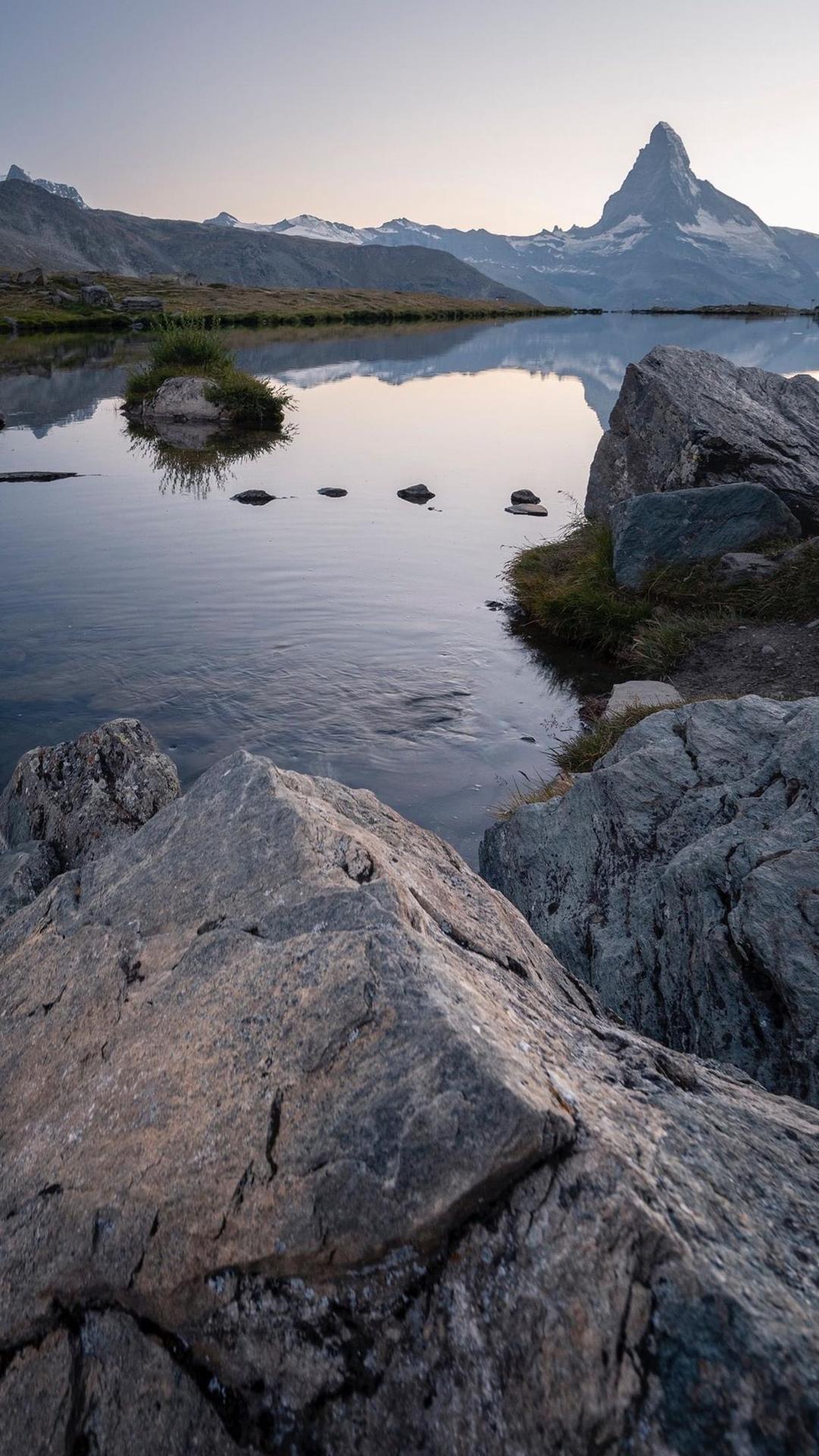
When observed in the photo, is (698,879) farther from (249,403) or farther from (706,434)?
(249,403)

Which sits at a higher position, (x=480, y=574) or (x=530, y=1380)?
(x=530, y=1380)

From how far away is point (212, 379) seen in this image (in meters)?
36.9

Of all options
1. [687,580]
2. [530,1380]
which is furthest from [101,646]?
[530,1380]

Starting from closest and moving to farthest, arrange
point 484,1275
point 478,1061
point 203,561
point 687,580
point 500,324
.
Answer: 1. point 484,1275
2. point 478,1061
3. point 687,580
4. point 203,561
5. point 500,324

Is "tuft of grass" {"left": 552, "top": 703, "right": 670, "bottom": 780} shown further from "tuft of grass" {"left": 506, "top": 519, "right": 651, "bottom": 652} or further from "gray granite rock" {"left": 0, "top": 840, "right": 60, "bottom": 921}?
"gray granite rock" {"left": 0, "top": 840, "right": 60, "bottom": 921}

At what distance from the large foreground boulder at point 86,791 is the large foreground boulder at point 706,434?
1253 centimetres

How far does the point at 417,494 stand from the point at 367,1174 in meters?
24.3

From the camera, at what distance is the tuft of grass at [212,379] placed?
118 feet

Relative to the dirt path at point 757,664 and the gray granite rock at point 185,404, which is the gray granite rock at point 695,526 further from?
the gray granite rock at point 185,404

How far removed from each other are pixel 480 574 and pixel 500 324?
4773 inches

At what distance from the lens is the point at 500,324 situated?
125625 mm

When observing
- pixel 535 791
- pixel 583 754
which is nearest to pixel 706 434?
pixel 583 754

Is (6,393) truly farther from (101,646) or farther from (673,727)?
(673,727)

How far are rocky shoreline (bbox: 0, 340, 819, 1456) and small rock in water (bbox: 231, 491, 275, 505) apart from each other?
68.0 feet
